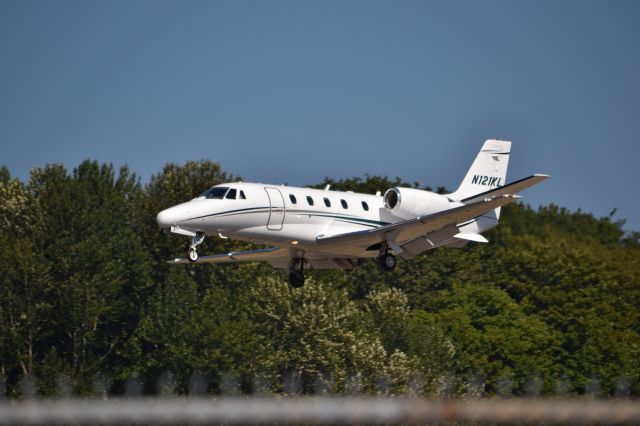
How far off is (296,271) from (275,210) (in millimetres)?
3058

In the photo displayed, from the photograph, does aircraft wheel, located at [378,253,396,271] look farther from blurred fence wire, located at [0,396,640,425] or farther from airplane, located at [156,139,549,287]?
blurred fence wire, located at [0,396,640,425]

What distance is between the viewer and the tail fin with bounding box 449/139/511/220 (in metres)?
32.6

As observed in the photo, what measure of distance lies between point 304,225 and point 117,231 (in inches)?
1331

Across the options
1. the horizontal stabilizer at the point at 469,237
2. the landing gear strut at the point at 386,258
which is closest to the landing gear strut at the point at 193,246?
the landing gear strut at the point at 386,258

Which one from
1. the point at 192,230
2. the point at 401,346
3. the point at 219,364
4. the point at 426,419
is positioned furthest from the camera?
the point at 401,346

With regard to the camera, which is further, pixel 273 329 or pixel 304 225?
pixel 273 329

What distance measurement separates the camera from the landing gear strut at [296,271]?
95.9ft

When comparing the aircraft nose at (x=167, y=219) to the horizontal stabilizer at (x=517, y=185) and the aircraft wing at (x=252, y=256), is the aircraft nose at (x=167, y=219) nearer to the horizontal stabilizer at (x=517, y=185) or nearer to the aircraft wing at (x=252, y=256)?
the aircraft wing at (x=252, y=256)

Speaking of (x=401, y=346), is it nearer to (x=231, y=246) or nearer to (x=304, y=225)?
(x=231, y=246)

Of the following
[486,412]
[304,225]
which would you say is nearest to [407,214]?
[304,225]

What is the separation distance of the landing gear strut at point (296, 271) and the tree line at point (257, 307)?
13.8m

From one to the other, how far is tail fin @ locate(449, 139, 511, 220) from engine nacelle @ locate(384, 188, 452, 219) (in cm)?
348

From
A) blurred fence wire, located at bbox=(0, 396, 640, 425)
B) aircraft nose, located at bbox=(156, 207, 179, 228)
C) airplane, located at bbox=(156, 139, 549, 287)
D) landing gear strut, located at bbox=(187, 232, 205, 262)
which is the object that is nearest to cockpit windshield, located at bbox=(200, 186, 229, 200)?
airplane, located at bbox=(156, 139, 549, 287)

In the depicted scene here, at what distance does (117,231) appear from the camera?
5925 cm
